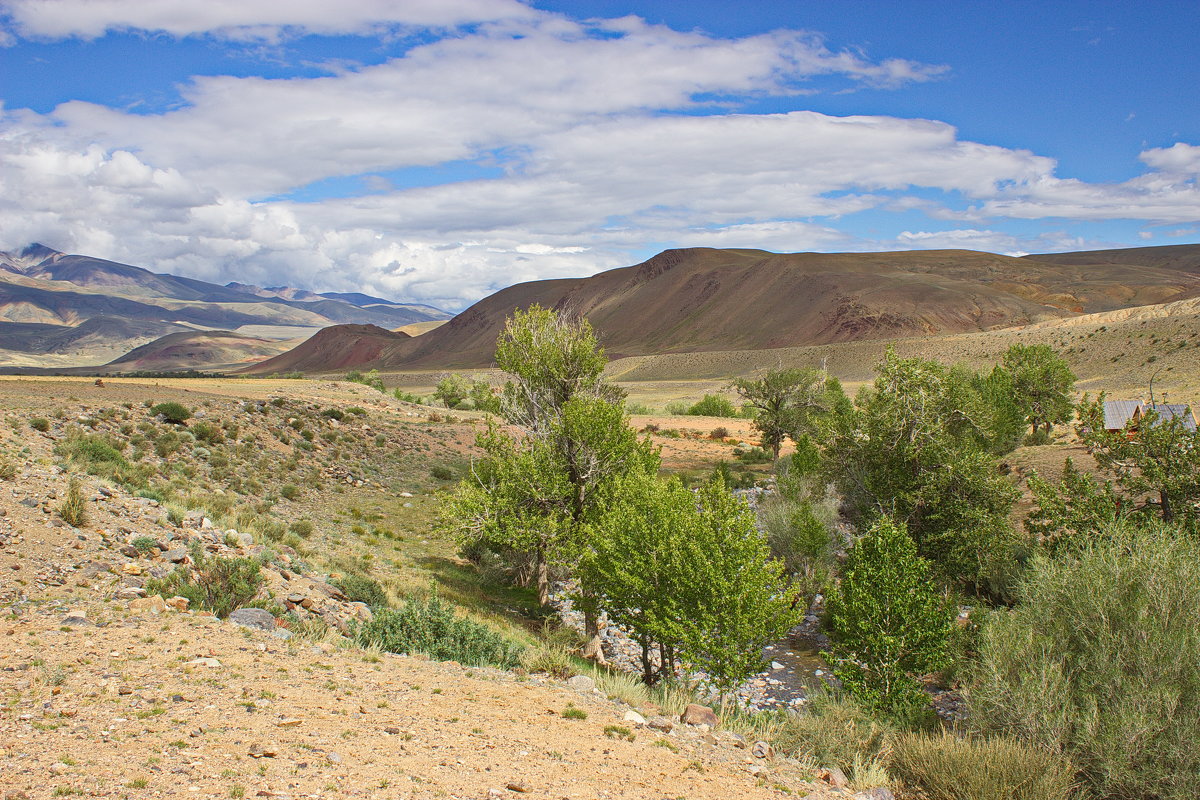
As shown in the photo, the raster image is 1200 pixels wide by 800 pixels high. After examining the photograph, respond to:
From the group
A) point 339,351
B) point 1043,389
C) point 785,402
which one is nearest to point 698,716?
point 785,402

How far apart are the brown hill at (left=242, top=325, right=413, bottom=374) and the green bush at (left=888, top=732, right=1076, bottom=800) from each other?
173701 mm

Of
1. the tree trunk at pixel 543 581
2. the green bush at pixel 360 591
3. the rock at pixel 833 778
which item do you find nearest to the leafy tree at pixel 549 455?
the tree trunk at pixel 543 581

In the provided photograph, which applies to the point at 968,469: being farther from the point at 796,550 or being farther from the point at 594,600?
the point at 594,600

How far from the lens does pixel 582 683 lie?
11586mm

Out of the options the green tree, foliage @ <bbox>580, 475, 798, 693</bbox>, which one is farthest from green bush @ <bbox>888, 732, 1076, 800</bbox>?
the green tree

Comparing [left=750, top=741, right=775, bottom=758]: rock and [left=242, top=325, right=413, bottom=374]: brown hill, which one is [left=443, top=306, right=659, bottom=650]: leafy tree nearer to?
[left=750, top=741, right=775, bottom=758]: rock

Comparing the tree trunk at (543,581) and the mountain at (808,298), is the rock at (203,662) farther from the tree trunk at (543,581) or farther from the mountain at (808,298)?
the mountain at (808,298)

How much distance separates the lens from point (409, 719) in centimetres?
905

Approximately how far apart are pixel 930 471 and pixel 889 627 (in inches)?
177

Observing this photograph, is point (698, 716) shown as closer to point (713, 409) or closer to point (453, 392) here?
point (453, 392)

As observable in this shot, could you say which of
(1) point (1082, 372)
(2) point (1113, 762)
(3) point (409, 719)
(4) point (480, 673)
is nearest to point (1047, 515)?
(2) point (1113, 762)

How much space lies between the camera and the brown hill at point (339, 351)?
176500 millimetres

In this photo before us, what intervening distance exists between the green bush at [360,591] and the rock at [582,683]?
5.57 meters

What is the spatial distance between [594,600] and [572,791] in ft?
25.6
